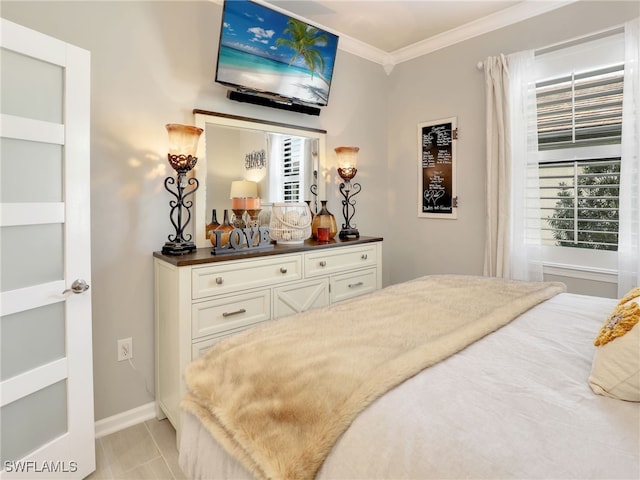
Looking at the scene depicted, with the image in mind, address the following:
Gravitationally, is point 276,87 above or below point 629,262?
above

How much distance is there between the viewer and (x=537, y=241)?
279 cm

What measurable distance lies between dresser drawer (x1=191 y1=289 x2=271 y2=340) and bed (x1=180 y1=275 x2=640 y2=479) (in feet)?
2.56

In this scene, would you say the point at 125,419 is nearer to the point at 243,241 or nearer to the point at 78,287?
the point at 78,287

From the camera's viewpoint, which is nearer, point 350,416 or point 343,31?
point 350,416

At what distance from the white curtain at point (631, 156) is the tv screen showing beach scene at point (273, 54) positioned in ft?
6.38

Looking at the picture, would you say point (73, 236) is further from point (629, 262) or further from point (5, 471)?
point (629, 262)

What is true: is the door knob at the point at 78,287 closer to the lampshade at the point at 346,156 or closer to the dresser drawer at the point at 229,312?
the dresser drawer at the point at 229,312

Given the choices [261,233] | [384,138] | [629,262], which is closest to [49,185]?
[261,233]

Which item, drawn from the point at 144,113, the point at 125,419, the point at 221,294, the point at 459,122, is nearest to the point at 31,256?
the point at 221,294

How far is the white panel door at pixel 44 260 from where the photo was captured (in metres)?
1.43

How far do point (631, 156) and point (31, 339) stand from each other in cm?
337

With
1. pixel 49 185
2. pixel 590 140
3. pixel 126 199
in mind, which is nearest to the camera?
pixel 49 185

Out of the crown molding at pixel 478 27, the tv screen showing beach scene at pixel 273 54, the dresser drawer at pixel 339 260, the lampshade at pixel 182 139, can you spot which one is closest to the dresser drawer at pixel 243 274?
the dresser drawer at pixel 339 260

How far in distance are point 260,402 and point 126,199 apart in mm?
1686
